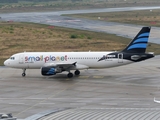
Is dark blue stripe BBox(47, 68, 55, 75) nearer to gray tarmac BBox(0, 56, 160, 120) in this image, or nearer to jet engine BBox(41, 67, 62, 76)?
jet engine BBox(41, 67, 62, 76)

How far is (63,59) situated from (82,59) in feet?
9.02

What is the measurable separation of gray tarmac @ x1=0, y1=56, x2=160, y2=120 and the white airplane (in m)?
1.62

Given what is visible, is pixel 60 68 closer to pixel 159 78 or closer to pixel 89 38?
pixel 159 78

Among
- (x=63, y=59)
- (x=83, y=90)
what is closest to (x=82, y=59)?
(x=63, y=59)

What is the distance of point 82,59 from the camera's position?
62.4 meters

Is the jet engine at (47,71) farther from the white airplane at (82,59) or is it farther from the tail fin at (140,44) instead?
the tail fin at (140,44)

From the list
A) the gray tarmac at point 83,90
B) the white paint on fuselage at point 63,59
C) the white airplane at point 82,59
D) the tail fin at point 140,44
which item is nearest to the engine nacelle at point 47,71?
the white airplane at point 82,59

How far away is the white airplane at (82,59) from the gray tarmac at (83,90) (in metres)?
1.62

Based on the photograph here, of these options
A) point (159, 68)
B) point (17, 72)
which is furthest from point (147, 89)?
point (17, 72)

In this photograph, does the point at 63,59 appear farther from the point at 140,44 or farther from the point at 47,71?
the point at 140,44

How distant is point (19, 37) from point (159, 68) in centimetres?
4914

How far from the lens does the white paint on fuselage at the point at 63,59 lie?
6153 centimetres

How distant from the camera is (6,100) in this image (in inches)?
1891

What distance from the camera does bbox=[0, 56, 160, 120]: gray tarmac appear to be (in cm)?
4400
